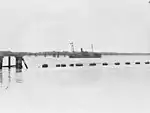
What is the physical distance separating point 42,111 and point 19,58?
1129 inches

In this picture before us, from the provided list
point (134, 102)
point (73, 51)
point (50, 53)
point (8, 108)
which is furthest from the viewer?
point (50, 53)

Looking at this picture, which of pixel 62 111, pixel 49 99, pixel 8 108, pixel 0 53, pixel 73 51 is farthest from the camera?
pixel 73 51

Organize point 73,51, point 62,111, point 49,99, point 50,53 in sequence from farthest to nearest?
1. point 50,53
2. point 73,51
3. point 49,99
4. point 62,111

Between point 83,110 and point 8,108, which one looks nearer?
point 83,110

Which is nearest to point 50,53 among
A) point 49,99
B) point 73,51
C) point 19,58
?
point 73,51

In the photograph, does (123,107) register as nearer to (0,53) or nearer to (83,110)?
(83,110)

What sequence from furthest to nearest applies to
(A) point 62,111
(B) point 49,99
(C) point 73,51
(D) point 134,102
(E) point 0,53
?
(C) point 73,51
(E) point 0,53
(B) point 49,99
(D) point 134,102
(A) point 62,111

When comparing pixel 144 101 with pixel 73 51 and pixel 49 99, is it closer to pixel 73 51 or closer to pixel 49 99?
pixel 49 99

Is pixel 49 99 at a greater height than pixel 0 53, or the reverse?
pixel 0 53

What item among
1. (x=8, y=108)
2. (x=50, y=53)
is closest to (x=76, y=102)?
(x=8, y=108)

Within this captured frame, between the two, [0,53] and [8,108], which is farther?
[0,53]

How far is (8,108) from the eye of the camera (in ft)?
27.7

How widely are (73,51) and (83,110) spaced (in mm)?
154502

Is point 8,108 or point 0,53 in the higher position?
point 0,53
